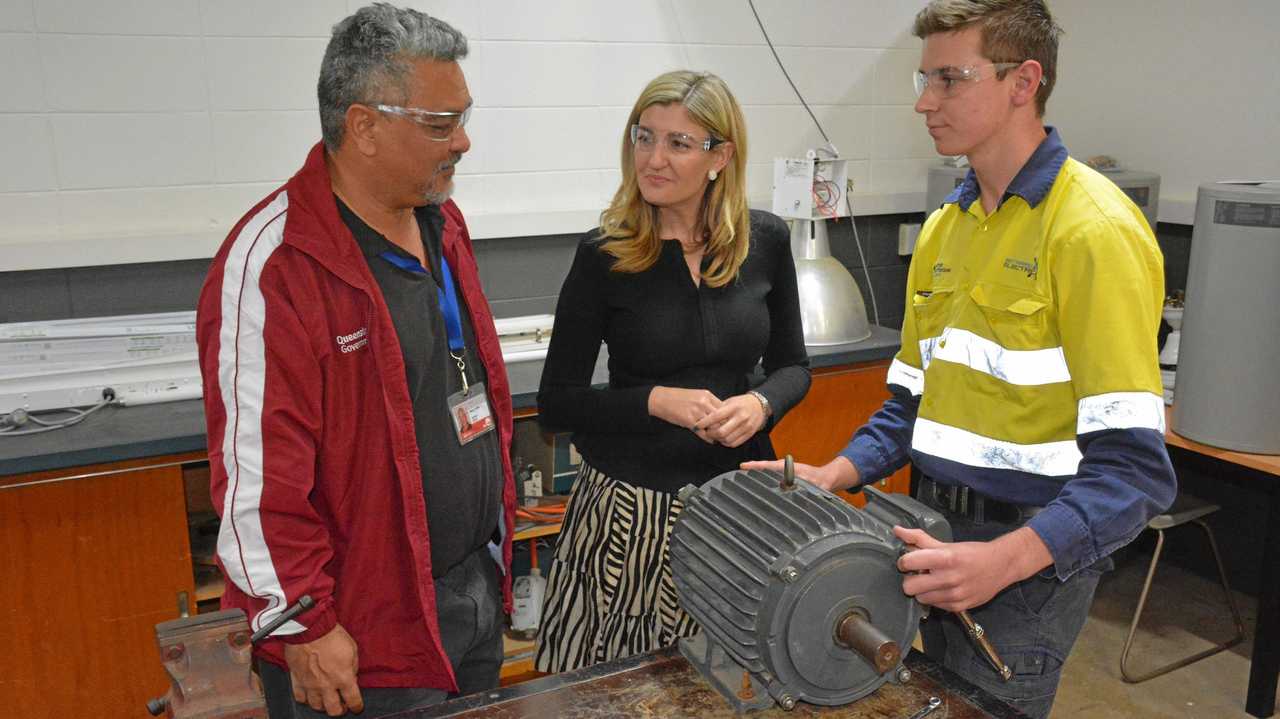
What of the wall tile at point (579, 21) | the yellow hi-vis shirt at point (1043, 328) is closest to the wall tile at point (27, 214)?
the wall tile at point (579, 21)

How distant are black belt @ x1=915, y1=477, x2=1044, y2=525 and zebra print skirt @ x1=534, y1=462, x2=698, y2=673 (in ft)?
1.88

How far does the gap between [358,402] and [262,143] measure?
1.67 m

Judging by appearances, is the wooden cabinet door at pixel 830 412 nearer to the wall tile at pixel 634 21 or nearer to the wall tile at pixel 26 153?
the wall tile at pixel 634 21

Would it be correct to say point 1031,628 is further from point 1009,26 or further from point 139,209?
point 139,209

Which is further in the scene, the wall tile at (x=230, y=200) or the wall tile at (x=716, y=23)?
the wall tile at (x=716, y=23)

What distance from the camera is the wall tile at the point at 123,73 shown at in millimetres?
2664

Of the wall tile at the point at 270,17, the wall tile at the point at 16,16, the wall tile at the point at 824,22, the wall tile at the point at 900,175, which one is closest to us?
the wall tile at the point at 16,16

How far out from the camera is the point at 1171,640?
335 cm

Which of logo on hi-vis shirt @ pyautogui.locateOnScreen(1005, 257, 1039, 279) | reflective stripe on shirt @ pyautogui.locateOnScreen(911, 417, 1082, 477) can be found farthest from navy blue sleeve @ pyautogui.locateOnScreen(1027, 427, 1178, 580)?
logo on hi-vis shirt @ pyautogui.locateOnScreen(1005, 257, 1039, 279)

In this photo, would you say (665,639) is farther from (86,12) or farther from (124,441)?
(86,12)

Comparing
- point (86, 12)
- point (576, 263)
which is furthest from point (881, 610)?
point (86, 12)

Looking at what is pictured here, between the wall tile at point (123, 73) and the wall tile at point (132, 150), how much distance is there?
3 cm

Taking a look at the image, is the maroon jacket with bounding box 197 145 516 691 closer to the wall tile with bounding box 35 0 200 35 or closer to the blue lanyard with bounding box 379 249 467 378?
the blue lanyard with bounding box 379 249 467 378

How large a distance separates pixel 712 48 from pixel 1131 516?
2575 mm
